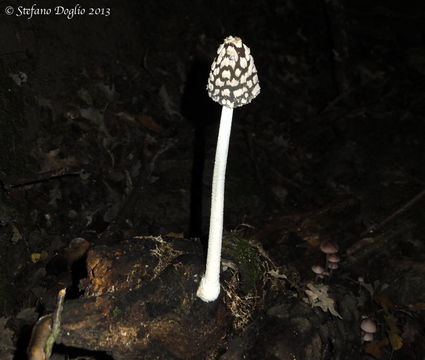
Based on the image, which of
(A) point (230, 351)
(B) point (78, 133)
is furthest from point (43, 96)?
(A) point (230, 351)

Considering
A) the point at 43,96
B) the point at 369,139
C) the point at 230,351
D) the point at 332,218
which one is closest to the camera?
the point at 230,351

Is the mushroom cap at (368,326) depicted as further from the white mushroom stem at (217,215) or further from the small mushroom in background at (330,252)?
the white mushroom stem at (217,215)

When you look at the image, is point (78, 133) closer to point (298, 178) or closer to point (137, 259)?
point (137, 259)

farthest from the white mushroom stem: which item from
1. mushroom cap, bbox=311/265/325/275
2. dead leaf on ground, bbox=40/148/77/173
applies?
dead leaf on ground, bbox=40/148/77/173

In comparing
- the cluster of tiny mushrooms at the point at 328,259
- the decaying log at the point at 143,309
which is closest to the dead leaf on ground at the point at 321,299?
the cluster of tiny mushrooms at the point at 328,259

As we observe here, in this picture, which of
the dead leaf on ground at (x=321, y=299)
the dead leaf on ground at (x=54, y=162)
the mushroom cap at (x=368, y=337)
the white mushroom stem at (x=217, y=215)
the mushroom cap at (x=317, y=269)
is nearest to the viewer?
the white mushroom stem at (x=217, y=215)
